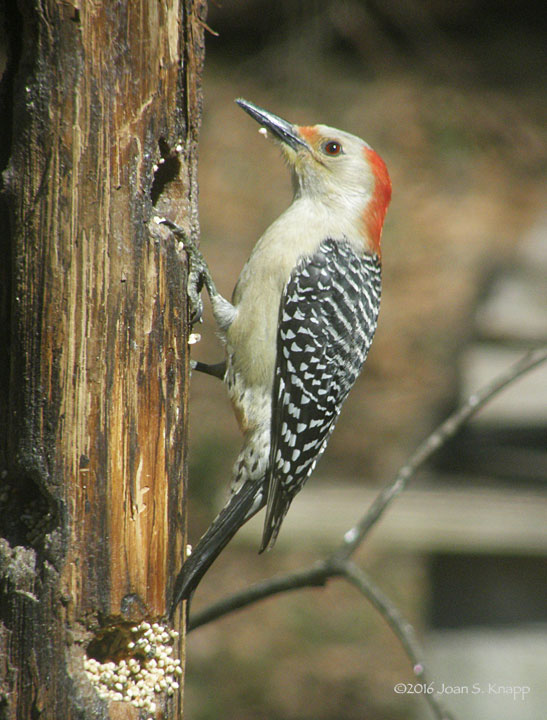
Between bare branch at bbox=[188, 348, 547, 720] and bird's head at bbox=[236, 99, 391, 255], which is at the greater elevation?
bird's head at bbox=[236, 99, 391, 255]

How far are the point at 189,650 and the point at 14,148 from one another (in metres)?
5.47

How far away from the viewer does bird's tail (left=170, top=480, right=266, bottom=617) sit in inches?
96.0

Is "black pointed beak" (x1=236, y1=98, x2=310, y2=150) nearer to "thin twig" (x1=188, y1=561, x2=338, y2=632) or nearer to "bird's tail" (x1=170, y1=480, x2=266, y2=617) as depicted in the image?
"bird's tail" (x1=170, y1=480, x2=266, y2=617)

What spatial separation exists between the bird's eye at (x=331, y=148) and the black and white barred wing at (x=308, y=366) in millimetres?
463

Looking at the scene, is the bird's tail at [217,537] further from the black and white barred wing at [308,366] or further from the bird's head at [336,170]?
the bird's head at [336,170]

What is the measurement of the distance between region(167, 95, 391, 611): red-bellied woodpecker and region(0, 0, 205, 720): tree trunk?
719mm

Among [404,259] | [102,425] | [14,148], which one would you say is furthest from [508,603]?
[404,259]

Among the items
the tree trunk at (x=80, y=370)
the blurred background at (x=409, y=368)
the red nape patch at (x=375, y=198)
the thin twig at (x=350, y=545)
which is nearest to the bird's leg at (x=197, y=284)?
the tree trunk at (x=80, y=370)

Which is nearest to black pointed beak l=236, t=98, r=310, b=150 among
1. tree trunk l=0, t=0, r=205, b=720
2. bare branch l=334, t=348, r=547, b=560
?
tree trunk l=0, t=0, r=205, b=720

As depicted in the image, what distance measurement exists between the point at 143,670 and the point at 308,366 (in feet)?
4.39

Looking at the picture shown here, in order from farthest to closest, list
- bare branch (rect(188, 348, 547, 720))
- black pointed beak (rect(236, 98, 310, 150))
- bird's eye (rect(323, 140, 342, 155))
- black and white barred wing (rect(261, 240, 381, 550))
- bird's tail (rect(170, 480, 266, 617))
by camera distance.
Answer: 1. bird's eye (rect(323, 140, 342, 155))
2. black pointed beak (rect(236, 98, 310, 150))
3. black and white barred wing (rect(261, 240, 381, 550))
4. bare branch (rect(188, 348, 547, 720))
5. bird's tail (rect(170, 480, 266, 617))

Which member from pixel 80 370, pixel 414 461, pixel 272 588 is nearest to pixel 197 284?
pixel 80 370

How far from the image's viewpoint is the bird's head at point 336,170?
→ 367 centimetres

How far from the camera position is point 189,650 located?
687 centimetres
